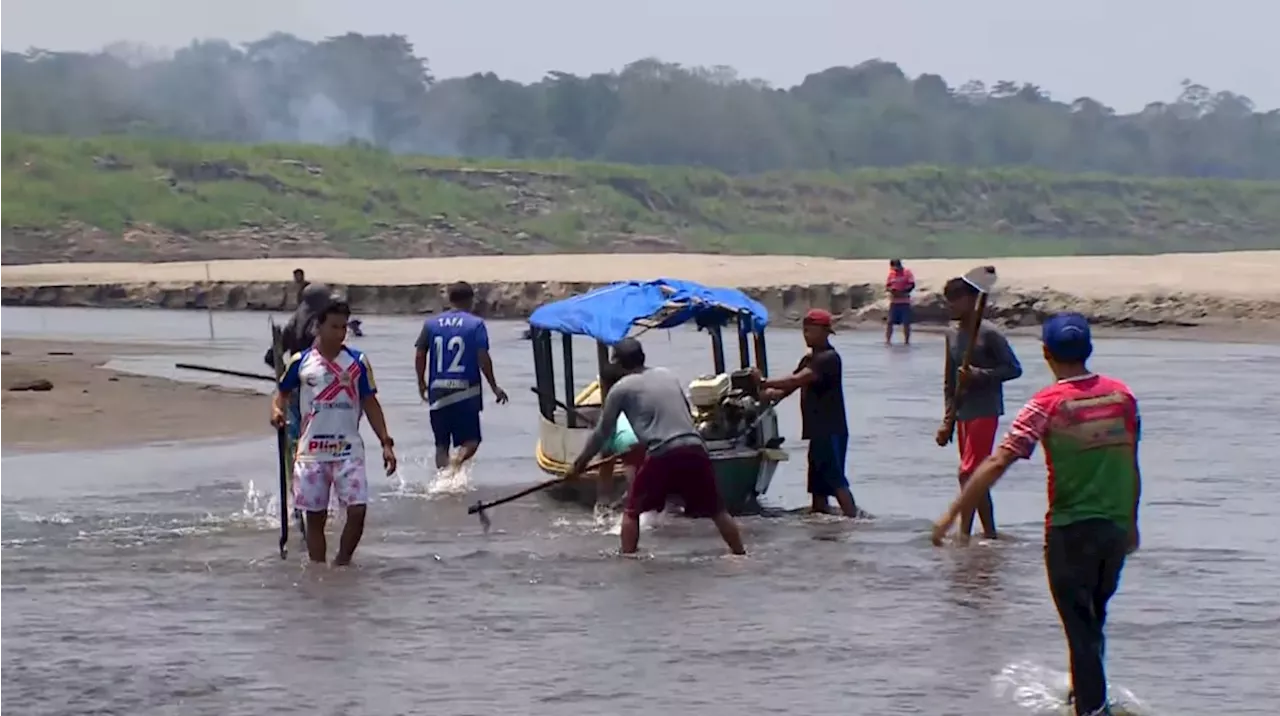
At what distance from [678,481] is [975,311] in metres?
1.85

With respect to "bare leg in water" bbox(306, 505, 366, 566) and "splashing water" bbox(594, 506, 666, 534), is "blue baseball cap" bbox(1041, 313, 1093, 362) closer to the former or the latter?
"bare leg in water" bbox(306, 505, 366, 566)

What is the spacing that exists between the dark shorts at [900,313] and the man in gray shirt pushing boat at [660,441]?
23468 millimetres

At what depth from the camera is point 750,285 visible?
4794 centimetres

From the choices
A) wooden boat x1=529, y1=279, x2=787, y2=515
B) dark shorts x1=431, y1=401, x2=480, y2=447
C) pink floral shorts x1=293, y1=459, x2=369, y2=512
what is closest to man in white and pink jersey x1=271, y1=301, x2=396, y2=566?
pink floral shorts x1=293, y1=459, x2=369, y2=512

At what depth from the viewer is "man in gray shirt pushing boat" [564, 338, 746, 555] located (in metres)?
12.5

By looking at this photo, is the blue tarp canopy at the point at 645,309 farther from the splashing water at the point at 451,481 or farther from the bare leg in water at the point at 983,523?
the bare leg in water at the point at 983,523

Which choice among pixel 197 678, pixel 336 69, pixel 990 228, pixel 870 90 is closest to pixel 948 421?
pixel 197 678

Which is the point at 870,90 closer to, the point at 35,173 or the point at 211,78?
the point at 211,78

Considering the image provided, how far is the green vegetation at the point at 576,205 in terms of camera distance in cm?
8219

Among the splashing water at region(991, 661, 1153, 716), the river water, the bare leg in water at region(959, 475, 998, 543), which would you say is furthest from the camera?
the bare leg in water at region(959, 475, 998, 543)

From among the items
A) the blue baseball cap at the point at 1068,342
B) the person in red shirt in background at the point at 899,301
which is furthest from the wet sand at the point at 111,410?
the person in red shirt in background at the point at 899,301

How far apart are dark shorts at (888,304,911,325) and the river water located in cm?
1680

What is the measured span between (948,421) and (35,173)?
76975 millimetres

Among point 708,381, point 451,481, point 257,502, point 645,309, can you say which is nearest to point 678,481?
point 645,309
